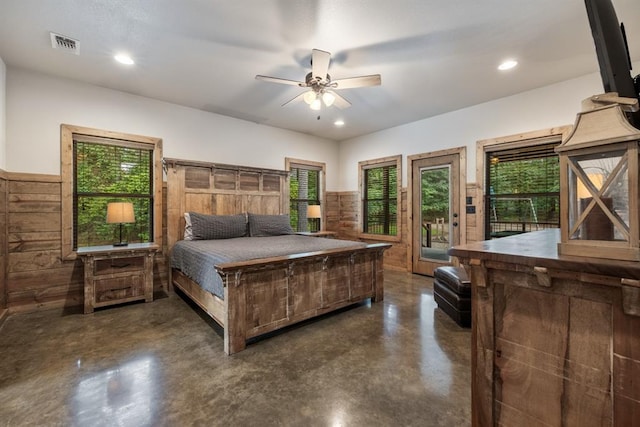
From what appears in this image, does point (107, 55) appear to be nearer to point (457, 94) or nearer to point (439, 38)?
point (439, 38)

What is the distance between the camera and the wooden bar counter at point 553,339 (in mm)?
884

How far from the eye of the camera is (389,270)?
555cm

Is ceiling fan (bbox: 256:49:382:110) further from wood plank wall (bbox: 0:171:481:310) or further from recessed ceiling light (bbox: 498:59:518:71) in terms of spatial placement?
wood plank wall (bbox: 0:171:481:310)

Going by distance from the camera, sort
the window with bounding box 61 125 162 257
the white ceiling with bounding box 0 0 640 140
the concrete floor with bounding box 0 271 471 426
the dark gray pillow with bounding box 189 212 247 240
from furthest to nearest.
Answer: the dark gray pillow with bounding box 189 212 247 240 < the window with bounding box 61 125 162 257 < the white ceiling with bounding box 0 0 640 140 < the concrete floor with bounding box 0 271 471 426

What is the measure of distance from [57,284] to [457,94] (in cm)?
606

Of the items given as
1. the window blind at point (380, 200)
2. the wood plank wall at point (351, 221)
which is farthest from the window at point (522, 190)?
the window blind at point (380, 200)

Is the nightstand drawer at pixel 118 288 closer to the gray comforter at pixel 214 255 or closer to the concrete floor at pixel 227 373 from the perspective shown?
the concrete floor at pixel 227 373

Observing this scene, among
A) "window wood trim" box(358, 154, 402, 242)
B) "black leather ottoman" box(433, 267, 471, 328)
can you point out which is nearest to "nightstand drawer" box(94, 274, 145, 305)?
"black leather ottoman" box(433, 267, 471, 328)

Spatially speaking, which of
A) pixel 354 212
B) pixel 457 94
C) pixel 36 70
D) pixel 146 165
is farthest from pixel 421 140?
pixel 36 70

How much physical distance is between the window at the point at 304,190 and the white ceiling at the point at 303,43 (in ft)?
7.22

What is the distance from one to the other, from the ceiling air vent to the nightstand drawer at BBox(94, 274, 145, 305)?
8.50 ft

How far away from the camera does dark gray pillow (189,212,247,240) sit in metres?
3.99

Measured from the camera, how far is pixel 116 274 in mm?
Result: 3441

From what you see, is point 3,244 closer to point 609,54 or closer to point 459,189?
point 609,54
